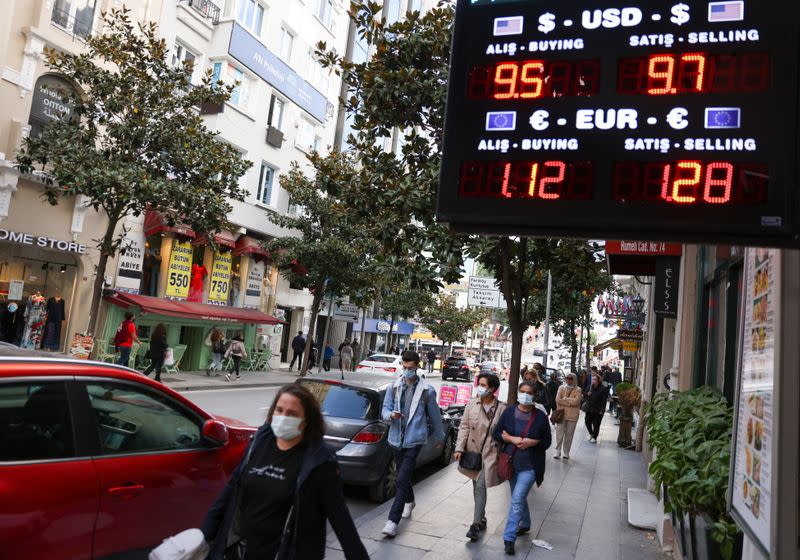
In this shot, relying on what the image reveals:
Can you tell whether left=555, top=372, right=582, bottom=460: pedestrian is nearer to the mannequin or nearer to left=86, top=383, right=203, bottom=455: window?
left=86, top=383, right=203, bottom=455: window

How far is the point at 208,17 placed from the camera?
78.1 ft

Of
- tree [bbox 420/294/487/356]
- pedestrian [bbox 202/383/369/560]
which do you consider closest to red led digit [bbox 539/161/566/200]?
pedestrian [bbox 202/383/369/560]

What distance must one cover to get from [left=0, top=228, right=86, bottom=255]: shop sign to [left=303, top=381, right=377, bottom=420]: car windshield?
12.9m

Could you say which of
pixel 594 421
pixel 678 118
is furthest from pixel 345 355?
pixel 678 118

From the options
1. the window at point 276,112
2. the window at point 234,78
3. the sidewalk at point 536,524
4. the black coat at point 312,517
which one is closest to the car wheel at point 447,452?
the sidewalk at point 536,524

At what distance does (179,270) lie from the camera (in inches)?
931

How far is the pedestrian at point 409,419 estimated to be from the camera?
712 centimetres

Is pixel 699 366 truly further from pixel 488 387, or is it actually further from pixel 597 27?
pixel 597 27

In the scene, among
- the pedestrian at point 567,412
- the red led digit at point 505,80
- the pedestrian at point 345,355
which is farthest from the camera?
the pedestrian at point 345,355

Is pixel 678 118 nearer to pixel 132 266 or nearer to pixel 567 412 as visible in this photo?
pixel 567 412

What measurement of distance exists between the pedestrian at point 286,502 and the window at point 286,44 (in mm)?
28000

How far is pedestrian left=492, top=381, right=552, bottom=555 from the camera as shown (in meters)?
6.91

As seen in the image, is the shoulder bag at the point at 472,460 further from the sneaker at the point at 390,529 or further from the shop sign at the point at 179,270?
the shop sign at the point at 179,270

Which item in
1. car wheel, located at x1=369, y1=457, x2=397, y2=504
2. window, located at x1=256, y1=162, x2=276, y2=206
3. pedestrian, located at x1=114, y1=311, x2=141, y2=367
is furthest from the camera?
window, located at x1=256, y1=162, x2=276, y2=206
